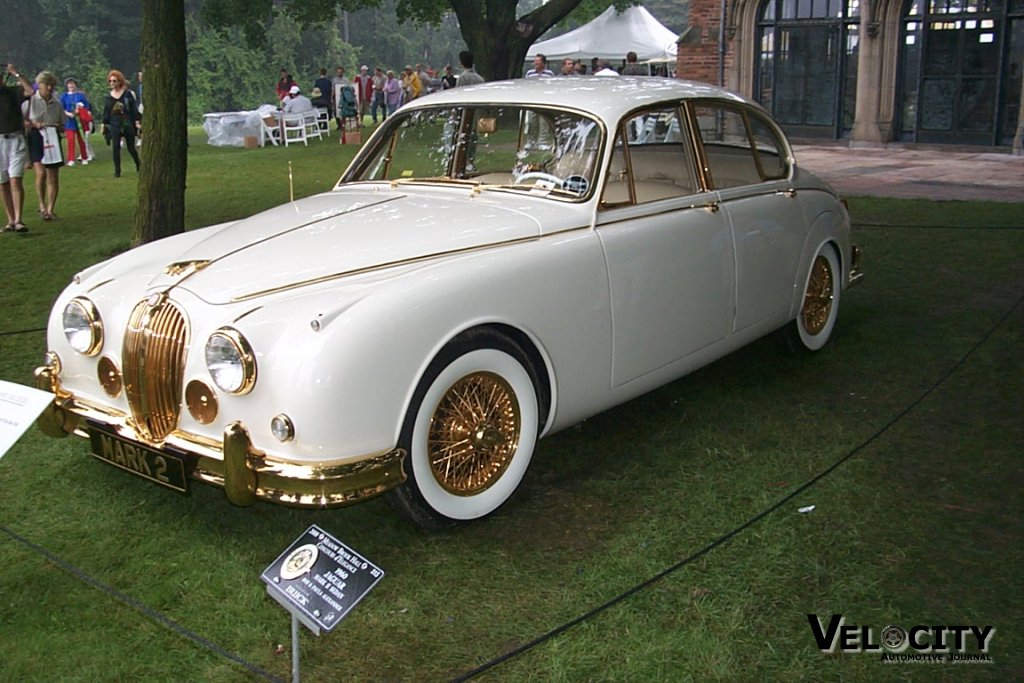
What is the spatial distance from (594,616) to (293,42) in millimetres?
58171

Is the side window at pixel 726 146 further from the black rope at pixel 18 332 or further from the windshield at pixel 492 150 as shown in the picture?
→ the black rope at pixel 18 332

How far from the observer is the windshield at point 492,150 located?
4.48 meters

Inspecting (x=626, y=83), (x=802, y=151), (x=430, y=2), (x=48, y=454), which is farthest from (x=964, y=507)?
(x=430, y=2)

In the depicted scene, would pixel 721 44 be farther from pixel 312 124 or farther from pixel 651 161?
pixel 651 161

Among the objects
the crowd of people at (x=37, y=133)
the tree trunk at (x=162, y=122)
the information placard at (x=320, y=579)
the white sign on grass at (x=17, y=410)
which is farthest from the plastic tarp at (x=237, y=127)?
the information placard at (x=320, y=579)

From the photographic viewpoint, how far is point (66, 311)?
404 centimetres

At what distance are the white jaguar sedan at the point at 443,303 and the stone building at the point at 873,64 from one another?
14.9m

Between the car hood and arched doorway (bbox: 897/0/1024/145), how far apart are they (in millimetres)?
16419

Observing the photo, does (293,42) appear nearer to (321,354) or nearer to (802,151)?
(802,151)

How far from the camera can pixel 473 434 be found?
3801 millimetres

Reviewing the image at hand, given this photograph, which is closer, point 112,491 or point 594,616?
point 594,616

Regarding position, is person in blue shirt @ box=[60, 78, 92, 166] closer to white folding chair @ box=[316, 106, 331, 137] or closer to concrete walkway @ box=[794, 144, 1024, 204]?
→ white folding chair @ box=[316, 106, 331, 137]

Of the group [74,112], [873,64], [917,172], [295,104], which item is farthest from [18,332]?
[295,104]

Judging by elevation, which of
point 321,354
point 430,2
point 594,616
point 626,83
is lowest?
point 594,616
